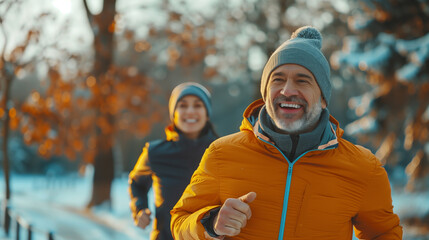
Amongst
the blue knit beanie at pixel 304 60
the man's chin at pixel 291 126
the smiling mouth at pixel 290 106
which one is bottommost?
the man's chin at pixel 291 126

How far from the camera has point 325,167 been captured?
2039mm

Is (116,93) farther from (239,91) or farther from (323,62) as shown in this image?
(239,91)

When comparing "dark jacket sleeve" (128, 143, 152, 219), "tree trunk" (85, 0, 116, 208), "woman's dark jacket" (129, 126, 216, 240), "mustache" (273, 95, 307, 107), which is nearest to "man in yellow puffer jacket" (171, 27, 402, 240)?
"mustache" (273, 95, 307, 107)

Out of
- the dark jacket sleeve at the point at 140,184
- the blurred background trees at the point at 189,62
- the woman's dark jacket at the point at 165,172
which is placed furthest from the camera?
the blurred background trees at the point at 189,62

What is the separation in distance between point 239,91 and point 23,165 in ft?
56.1

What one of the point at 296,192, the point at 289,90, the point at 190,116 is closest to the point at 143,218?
the point at 190,116

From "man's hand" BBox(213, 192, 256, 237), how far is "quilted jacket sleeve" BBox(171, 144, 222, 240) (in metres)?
0.14

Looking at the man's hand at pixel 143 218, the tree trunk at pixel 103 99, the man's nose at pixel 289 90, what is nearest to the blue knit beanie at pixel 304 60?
the man's nose at pixel 289 90

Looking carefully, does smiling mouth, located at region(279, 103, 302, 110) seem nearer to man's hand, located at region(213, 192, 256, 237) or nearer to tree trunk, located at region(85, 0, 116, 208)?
man's hand, located at region(213, 192, 256, 237)

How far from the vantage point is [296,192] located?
6.58ft

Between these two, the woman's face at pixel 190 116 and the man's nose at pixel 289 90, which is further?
the woman's face at pixel 190 116

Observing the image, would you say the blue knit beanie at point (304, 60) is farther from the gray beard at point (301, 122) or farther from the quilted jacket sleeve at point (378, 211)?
the quilted jacket sleeve at point (378, 211)

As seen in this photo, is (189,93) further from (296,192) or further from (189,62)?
(189,62)

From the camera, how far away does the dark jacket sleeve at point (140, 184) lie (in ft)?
13.4
